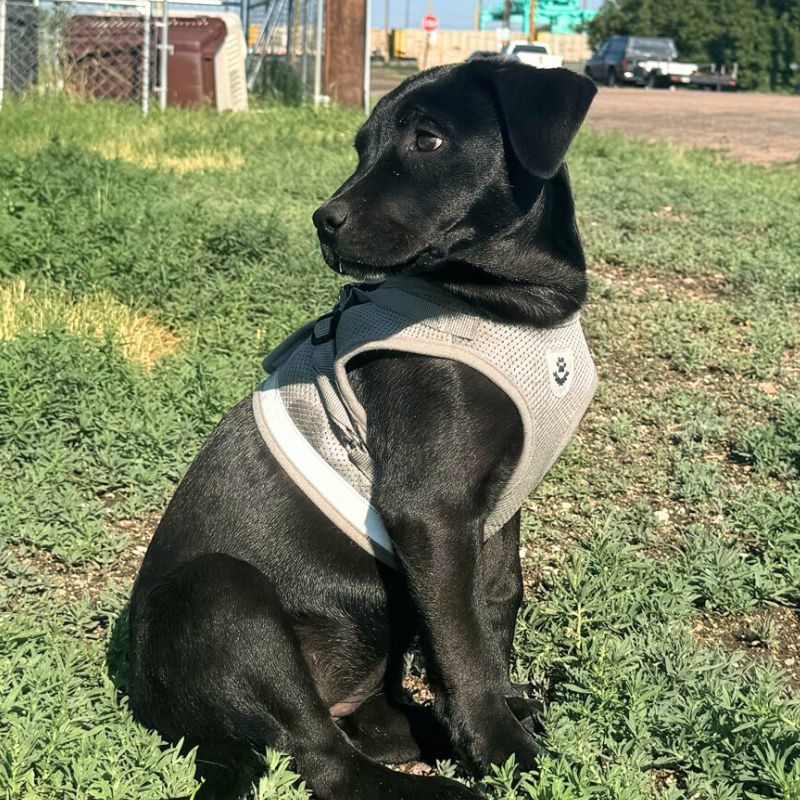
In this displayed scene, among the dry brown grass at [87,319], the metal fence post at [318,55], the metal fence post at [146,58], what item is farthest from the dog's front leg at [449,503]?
the metal fence post at [318,55]

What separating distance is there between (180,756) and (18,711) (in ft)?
1.30

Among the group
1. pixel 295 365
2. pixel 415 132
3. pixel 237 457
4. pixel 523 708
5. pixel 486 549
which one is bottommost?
pixel 523 708

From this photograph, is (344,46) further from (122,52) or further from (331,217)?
(331,217)

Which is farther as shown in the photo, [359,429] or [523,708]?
[523,708]

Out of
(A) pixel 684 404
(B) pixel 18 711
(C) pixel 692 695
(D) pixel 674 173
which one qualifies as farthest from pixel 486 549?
(D) pixel 674 173

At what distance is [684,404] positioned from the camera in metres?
4.27

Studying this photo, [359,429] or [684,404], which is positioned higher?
[359,429]

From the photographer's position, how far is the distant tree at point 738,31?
39.2 metres

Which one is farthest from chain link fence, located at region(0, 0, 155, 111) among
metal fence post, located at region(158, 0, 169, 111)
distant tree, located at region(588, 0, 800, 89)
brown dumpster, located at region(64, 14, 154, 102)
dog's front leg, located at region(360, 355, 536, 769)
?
distant tree, located at region(588, 0, 800, 89)

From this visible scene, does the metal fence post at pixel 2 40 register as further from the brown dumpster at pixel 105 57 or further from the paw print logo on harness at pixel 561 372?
the paw print logo on harness at pixel 561 372

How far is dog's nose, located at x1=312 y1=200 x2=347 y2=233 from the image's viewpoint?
2240 mm

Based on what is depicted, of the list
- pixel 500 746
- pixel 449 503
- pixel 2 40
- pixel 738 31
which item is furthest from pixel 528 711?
pixel 738 31

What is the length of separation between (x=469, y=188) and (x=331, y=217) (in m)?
0.30

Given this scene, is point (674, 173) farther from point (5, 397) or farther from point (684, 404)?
point (5, 397)
